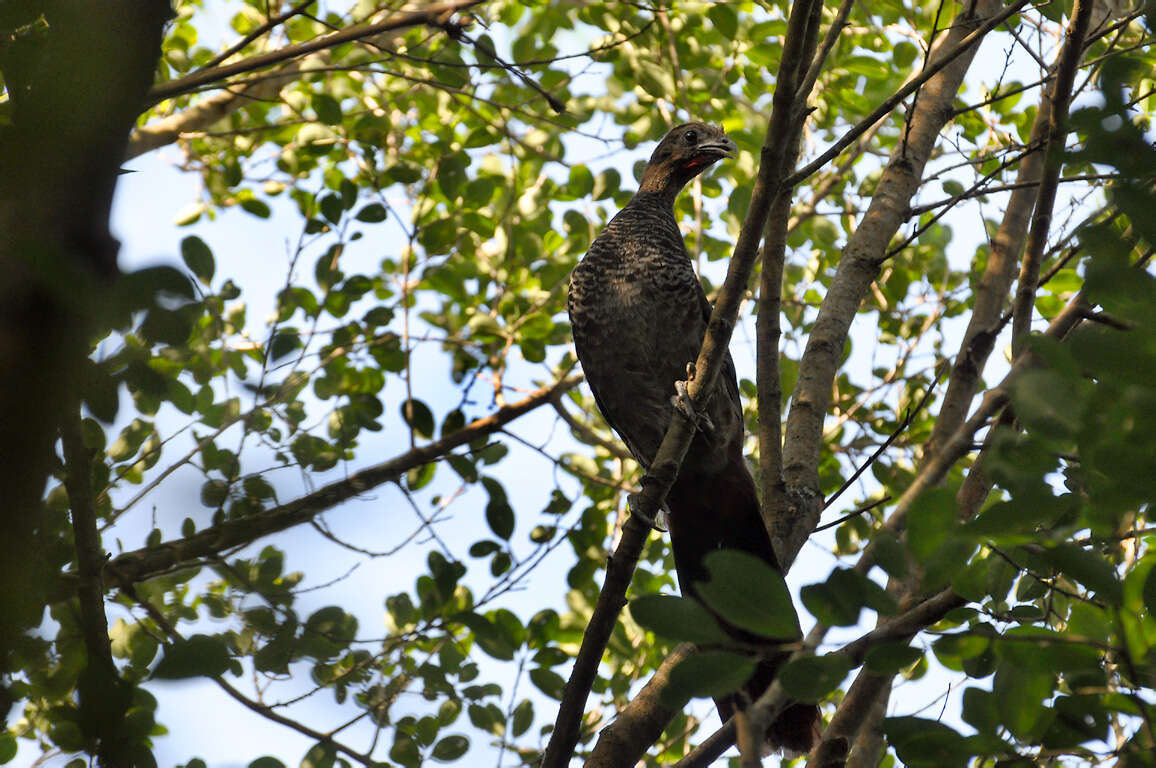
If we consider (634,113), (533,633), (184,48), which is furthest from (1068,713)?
(184,48)

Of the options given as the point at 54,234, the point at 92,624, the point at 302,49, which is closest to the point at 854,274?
the point at 302,49

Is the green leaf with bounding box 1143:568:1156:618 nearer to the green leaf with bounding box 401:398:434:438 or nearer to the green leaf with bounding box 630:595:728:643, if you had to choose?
the green leaf with bounding box 630:595:728:643

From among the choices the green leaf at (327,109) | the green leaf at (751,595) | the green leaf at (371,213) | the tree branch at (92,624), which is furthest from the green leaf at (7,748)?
the green leaf at (327,109)

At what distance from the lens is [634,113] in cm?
664

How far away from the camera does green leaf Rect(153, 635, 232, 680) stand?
5.24 ft

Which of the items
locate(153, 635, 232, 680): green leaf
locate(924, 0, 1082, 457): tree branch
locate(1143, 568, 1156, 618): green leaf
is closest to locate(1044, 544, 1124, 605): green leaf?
locate(1143, 568, 1156, 618): green leaf

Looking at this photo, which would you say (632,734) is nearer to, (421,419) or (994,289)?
(994,289)

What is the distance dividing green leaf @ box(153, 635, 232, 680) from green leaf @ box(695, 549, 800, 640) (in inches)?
29.4

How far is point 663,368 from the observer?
15.7ft

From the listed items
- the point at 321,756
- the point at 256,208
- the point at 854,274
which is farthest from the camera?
the point at 256,208

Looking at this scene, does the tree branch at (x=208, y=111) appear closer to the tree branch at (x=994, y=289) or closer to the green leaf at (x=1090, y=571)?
the tree branch at (x=994, y=289)

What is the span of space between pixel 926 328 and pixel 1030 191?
5.70ft

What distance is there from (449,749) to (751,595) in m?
2.67

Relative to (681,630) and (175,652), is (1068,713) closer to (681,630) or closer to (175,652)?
(681,630)
